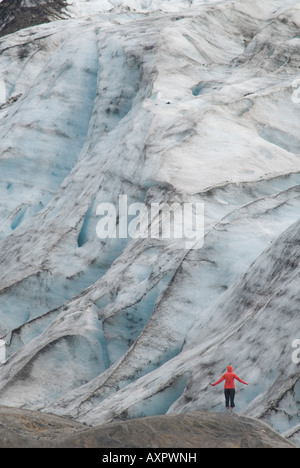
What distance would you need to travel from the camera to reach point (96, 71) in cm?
3341

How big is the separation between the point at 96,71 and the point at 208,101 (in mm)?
8522

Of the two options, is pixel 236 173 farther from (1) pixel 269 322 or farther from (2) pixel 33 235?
(1) pixel 269 322

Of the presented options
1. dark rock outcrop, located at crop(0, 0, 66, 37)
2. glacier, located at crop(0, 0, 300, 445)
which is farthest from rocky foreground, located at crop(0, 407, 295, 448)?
dark rock outcrop, located at crop(0, 0, 66, 37)

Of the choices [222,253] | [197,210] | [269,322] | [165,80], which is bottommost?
[269,322]

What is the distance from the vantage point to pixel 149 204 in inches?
875

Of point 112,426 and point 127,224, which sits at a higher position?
point 127,224

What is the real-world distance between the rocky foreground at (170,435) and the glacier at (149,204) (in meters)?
1.47

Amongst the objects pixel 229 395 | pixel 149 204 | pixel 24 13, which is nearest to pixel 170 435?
pixel 229 395

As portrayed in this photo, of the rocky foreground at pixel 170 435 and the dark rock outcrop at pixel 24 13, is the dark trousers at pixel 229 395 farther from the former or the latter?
the dark rock outcrop at pixel 24 13

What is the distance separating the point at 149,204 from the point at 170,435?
1426 centimetres

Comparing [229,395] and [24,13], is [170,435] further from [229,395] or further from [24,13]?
[24,13]

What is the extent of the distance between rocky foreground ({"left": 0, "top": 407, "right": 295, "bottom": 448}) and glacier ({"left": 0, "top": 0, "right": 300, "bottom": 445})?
147 centimetres
